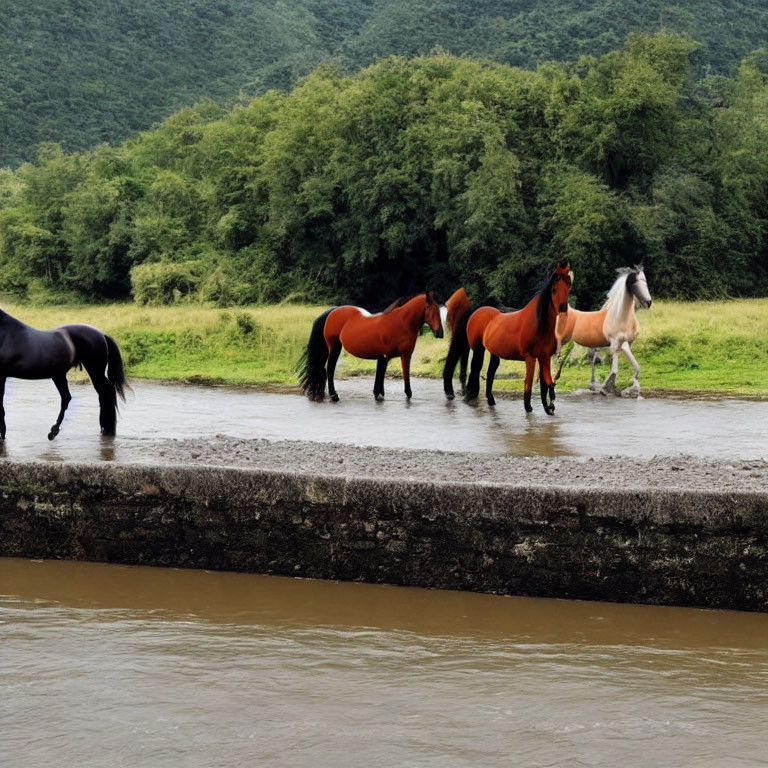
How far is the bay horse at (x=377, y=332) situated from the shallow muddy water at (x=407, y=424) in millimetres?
341

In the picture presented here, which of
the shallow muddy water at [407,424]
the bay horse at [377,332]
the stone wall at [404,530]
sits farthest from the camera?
the bay horse at [377,332]

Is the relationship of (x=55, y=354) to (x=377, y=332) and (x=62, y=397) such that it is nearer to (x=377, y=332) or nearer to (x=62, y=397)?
(x=62, y=397)

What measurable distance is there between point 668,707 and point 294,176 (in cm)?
3471

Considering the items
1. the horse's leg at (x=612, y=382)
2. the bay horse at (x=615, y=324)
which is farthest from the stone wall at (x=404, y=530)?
the horse's leg at (x=612, y=382)

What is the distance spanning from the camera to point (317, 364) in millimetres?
15781

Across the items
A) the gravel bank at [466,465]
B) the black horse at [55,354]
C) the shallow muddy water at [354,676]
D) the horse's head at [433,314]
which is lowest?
the shallow muddy water at [354,676]

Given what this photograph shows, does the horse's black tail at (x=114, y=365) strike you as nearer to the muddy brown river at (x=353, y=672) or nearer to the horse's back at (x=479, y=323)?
the muddy brown river at (x=353, y=672)

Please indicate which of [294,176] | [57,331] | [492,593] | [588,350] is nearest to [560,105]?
[294,176]

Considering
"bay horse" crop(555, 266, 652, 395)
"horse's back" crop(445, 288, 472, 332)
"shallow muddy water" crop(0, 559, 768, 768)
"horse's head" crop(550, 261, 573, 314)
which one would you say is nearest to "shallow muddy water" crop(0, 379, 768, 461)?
"bay horse" crop(555, 266, 652, 395)

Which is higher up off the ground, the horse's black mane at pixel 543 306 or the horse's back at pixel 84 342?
the horse's black mane at pixel 543 306

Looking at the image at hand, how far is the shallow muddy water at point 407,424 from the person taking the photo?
1070 cm

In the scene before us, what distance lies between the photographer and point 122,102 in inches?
2987

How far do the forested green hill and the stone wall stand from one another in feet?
193

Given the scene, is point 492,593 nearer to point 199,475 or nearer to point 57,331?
point 199,475
